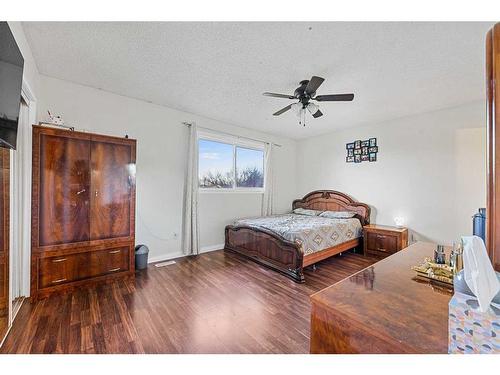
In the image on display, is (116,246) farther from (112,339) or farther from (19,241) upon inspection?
(112,339)

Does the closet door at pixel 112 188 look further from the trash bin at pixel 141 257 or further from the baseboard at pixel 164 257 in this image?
the baseboard at pixel 164 257

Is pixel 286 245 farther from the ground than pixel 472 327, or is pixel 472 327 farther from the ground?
pixel 472 327

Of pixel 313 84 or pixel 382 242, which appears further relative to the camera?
pixel 382 242

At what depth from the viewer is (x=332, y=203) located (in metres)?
4.92

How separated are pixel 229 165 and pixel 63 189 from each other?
8.98ft

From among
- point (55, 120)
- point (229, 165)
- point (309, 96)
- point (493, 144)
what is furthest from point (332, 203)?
point (55, 120)

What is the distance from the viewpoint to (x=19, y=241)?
7.58 ft

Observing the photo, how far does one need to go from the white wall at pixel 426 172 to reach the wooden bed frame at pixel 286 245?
25cm

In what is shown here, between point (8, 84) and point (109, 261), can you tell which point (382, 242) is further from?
point (8, 84)

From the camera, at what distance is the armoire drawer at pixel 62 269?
2336mm

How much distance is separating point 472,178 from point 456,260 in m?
2.96

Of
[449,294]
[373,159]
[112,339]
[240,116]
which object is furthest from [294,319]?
[373,159]

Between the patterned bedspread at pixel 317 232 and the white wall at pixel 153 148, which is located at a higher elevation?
the white wall at pixel 153 148

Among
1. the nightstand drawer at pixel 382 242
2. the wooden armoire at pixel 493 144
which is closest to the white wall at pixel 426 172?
the nightstand drawer at pixel 382 242
